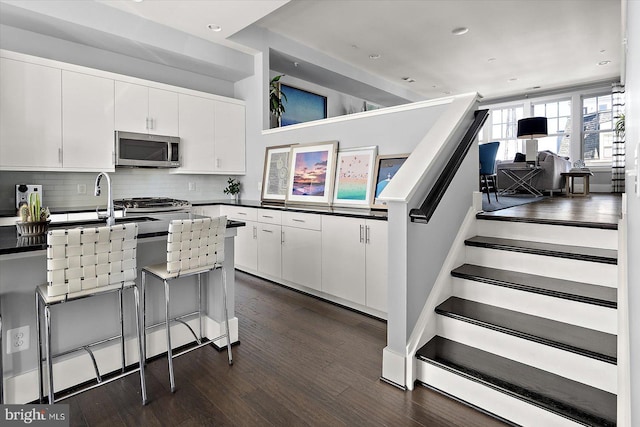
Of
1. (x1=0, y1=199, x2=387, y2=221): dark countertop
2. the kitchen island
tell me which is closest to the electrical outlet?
the kitchen island

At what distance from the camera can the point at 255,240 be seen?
4.43 metres

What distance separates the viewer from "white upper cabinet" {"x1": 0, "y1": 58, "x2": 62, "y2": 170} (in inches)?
129

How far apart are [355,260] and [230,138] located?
2881 millimetres

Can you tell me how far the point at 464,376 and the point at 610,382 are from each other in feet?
2.21

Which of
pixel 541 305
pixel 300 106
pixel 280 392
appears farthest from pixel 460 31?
pixel 280 392

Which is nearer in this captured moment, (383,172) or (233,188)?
(383,172)

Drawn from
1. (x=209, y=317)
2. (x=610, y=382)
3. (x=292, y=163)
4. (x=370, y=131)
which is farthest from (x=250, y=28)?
(x=610, y=382)

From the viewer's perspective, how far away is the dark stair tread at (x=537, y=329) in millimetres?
1841

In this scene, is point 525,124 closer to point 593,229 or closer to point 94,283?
point 593,229

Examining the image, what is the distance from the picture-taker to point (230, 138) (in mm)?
5129

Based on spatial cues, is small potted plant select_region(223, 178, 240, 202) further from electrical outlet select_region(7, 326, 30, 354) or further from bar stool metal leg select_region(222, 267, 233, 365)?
electrical outlet select_region(7, 326, 30, 354)

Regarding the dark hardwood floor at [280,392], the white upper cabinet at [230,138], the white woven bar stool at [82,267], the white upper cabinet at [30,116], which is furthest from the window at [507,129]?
the white woven bar stool at [82,267]

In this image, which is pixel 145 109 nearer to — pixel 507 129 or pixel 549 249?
pixel 549 249

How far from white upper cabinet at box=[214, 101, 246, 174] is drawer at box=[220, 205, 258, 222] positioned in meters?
0.60
